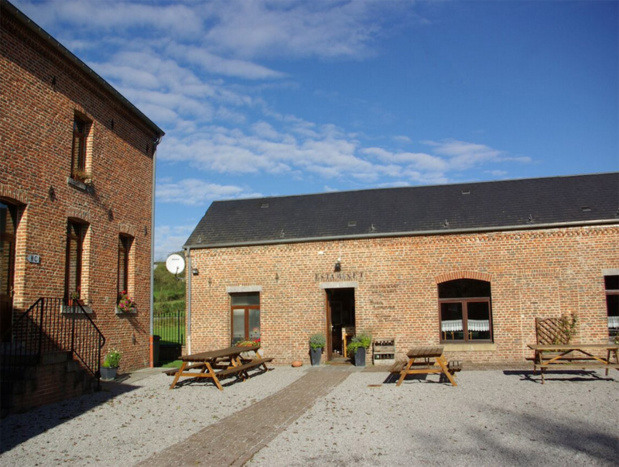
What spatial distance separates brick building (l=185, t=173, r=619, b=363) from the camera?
14.1m

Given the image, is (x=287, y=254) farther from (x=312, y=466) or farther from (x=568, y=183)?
(x=312, y=466)

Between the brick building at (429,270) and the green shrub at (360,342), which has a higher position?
the brick building at (429,270)

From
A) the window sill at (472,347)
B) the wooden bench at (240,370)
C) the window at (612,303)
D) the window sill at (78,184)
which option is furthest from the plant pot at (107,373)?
the window at (612,303)

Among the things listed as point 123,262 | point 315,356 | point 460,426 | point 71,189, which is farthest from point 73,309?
point 460,426

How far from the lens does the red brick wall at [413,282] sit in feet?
46.1

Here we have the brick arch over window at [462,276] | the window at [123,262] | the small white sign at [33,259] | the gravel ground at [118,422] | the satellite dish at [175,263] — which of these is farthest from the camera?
the satellite dish at [175,263]

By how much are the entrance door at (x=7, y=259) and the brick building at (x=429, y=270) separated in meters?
6.71

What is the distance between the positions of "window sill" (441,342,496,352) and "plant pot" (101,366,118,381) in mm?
8501

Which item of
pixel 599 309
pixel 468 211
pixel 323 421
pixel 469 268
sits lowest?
pixel 323 421

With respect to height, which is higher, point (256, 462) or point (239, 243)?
point (239, 243)

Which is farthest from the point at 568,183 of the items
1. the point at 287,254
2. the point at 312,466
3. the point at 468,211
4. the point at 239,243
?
the point at 312,466

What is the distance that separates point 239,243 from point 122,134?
4.57 meters

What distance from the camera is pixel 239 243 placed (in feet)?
52.4

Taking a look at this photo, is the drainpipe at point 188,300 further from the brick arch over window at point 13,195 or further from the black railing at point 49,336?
the brick arch over window at point 13,195
